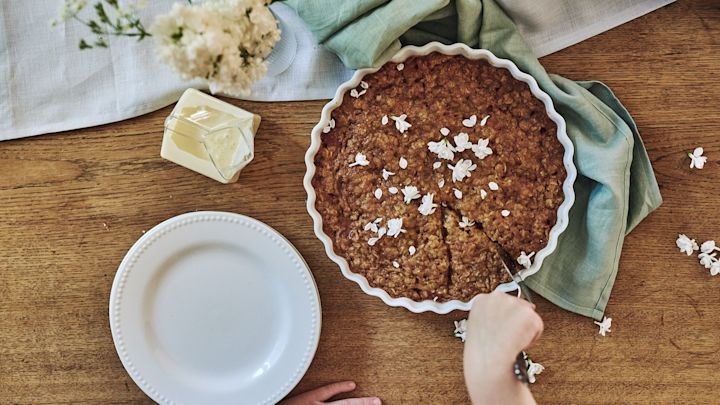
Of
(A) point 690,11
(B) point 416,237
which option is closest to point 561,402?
(B) point 416,237

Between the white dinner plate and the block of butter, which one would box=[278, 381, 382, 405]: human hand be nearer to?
the white dinner plate

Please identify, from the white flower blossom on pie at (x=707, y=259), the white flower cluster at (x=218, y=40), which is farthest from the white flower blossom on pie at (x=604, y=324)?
the white flower cluster at (x=218, y=40)

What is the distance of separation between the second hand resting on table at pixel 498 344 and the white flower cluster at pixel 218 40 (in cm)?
77

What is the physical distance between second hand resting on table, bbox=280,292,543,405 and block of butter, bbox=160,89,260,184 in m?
0.75

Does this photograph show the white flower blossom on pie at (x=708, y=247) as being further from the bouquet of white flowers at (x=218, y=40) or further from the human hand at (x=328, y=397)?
the bouquet of white flowers at (x=218, y=40)

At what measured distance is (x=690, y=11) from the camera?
1.88m

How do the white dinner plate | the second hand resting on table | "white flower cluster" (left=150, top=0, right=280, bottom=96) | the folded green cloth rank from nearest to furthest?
"white flower cluster" (left=150, top=0, right=280, bottom=96)
the second hand resting on table
the folded green cloth
the white dinner plate

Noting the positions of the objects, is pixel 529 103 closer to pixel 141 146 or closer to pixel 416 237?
pixel 416 237

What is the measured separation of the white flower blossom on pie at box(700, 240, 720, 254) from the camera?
6.25 ft

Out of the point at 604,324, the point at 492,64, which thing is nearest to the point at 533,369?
the point at 604,324

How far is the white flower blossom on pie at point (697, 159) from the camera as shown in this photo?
1898mm

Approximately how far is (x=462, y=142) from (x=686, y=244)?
76cm

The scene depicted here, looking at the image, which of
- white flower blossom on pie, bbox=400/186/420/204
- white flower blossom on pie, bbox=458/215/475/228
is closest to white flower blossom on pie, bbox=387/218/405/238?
white flower blossom on pie, bbox=400/186/420/204

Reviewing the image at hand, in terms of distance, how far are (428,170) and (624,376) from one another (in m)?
0.87
